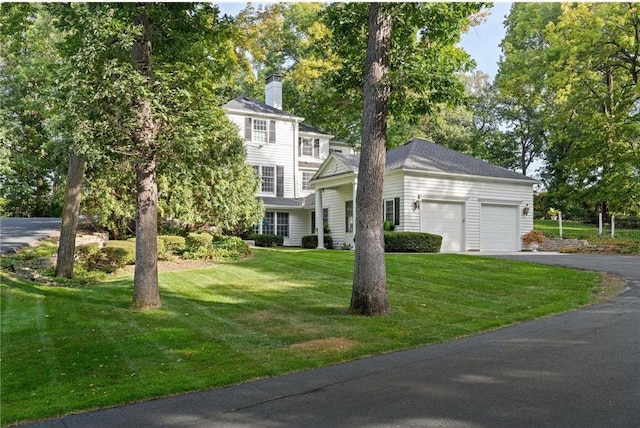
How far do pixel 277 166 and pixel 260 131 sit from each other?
7.24 feet

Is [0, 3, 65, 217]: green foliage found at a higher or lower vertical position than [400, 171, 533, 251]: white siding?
higher

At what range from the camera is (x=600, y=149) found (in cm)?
2405

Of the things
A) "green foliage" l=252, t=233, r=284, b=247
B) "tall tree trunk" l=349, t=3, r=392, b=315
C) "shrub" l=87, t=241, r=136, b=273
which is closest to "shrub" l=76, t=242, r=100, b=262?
"shrub" l=87, t=241, r=136, b=273

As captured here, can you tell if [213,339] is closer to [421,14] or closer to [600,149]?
[421,14]

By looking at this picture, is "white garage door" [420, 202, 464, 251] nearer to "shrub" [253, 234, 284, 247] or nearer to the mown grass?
the mown grass

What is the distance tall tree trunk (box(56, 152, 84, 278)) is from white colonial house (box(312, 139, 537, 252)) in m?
11.4

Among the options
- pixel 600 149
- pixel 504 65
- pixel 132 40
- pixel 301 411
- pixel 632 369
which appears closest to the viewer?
pixel 301 411

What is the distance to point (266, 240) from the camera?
85.3 feet

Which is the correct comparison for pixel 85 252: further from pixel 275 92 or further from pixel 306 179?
pixel 275 92

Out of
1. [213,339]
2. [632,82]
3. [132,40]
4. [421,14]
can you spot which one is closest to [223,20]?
[132,40]

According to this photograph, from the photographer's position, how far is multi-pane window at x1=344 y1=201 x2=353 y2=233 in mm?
23359

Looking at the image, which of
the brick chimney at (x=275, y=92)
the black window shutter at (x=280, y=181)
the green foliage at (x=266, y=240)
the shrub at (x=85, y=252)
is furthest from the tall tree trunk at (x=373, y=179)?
the brick chimney at (x=275, y=92)

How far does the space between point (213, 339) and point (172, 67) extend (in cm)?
604

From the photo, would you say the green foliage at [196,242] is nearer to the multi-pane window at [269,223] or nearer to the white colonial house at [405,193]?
the white colonial house at [405,193]
